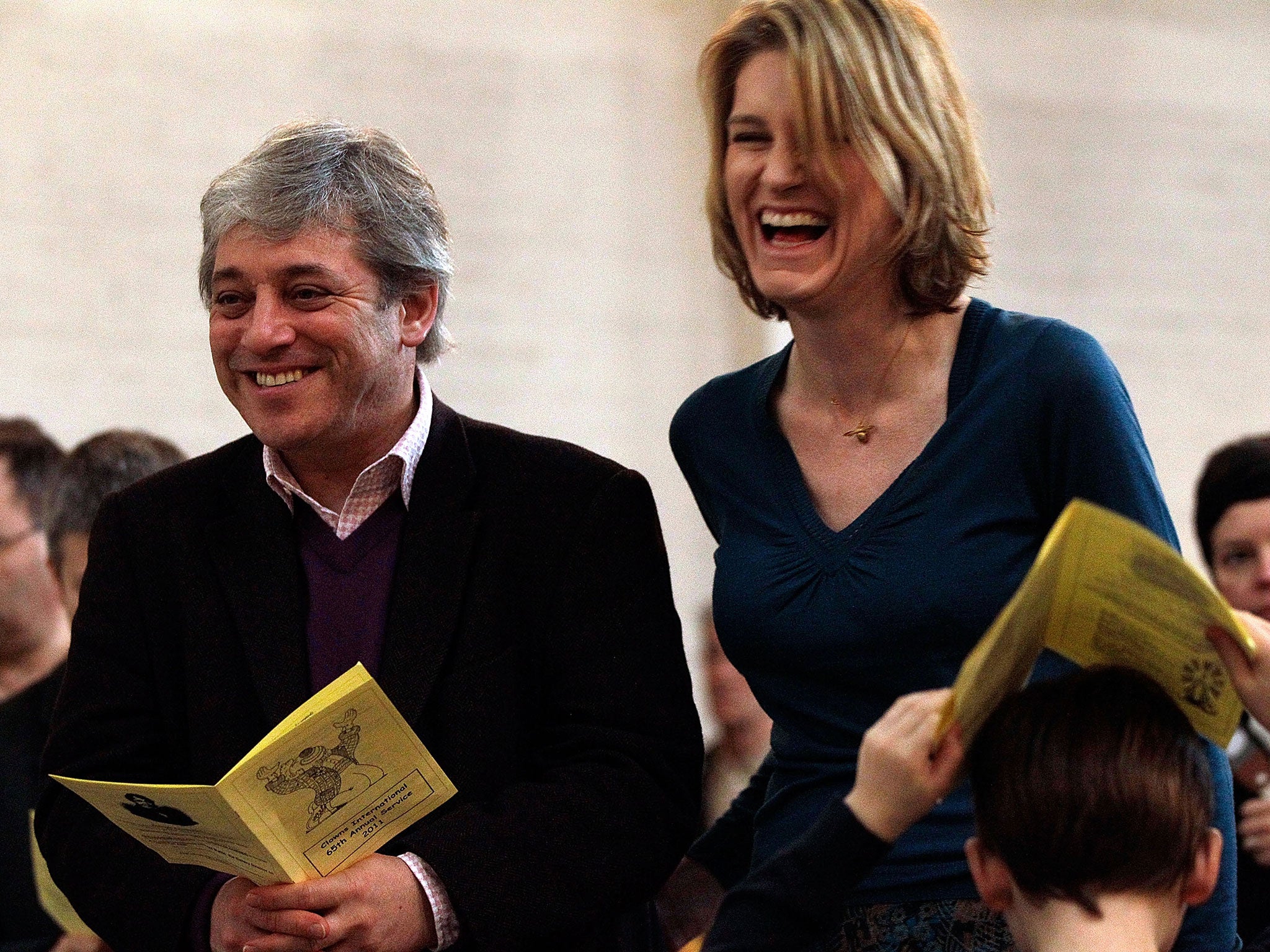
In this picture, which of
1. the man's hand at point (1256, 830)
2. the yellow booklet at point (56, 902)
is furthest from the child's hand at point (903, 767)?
the man's hand at point (1256, 830)

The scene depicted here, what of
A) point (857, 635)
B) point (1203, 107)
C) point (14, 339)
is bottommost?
point (857, 635)

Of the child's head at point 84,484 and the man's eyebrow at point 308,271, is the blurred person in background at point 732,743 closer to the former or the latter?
the child's head at point 84,484

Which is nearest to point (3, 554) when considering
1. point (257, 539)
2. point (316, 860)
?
point (257, 539)

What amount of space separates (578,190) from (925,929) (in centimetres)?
495

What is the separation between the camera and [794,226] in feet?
7.94

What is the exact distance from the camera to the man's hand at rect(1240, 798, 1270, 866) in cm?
322

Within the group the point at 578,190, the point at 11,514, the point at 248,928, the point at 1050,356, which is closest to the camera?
the point at 1050,356

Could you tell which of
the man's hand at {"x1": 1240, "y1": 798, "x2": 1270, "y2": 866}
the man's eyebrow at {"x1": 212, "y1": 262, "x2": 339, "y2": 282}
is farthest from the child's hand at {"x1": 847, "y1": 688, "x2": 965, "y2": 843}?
the man's hand at {"x1": 1240, "y1": 798, "x2": 1270, "y2": 866}

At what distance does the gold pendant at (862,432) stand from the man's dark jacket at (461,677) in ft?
1.31

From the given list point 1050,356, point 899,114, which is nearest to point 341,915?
point 1050,356

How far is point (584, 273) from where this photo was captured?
681 cm

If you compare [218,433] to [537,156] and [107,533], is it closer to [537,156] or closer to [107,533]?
[537,156]

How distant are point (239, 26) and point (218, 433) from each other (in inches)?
59.3

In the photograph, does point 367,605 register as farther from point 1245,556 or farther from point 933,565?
point 1245,556
